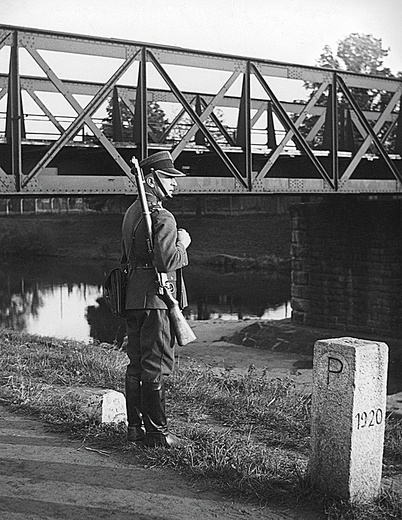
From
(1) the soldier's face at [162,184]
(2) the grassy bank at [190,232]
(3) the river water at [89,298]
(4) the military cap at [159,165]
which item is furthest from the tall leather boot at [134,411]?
(2) the grassy bank at [190,232]

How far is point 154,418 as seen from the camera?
580 centimetres

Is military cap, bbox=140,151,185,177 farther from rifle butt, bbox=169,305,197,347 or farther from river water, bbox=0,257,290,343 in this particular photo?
river water, bbox=0,257,290,343

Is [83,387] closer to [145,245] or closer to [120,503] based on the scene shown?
[145,245]

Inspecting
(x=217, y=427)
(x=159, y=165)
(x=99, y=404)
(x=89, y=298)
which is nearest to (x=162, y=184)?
(x=159, y=165)

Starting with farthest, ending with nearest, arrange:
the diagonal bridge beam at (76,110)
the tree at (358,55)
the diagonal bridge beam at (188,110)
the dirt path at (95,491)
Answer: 1. the tree at (358,55)
2. the diagonal bridge beam at (188,110)
3. the diagonal bridge beam at (76,110)
4. the dirt path at (95,491)

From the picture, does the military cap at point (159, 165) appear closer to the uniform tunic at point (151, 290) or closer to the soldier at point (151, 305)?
the soldier at point (151, 305)

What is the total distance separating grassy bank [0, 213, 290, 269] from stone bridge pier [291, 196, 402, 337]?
22.4 metres

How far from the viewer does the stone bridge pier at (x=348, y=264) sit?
21609 mm

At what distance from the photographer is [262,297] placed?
1348 inches

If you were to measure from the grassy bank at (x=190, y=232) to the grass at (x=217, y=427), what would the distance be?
37456 mm

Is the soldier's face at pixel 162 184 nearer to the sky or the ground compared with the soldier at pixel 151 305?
nearer to the sky

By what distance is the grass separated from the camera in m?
4.95

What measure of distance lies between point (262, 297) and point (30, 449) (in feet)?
93.8

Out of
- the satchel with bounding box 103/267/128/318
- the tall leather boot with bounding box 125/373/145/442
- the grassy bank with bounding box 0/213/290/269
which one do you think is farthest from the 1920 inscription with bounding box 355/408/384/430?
the grassy bank with bounding box 0/213/290/269
